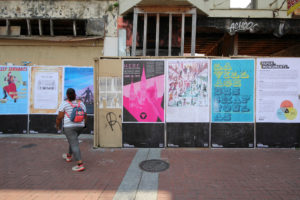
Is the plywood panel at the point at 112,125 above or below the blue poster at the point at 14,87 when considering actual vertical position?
below

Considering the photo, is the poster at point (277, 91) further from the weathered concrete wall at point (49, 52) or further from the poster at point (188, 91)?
the weathered concrete wall at point (49, 52)

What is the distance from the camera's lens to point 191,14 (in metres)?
7.76

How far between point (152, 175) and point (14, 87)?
665 cm

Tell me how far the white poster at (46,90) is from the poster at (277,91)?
725cm

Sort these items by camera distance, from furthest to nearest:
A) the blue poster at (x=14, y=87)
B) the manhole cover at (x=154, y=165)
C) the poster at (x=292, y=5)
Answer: the blue poster at (x=14, y=87) < the poster at (x=292, y=5) < the manhole cover at (x=154, y=165)

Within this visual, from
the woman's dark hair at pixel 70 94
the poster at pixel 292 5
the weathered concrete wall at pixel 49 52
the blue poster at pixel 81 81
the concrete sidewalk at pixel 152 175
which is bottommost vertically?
the concrete sidewalk at pixel 152 175

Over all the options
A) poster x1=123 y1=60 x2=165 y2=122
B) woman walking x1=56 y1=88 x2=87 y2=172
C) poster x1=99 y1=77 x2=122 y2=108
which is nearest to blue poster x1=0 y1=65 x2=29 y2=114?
poster x1=99 y1=77 x2=122 y2=108

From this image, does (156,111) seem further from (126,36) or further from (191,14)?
(191,14)

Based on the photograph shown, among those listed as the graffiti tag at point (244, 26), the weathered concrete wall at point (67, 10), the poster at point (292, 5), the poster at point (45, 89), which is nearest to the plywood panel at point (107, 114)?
the poster at point (45, 89)

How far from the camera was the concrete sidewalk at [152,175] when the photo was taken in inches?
135

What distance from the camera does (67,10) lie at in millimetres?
8133

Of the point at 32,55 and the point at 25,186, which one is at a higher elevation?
the point at 32,55

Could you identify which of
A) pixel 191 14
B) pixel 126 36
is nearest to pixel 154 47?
pixel 126 36

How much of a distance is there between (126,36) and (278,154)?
6.89 metres
